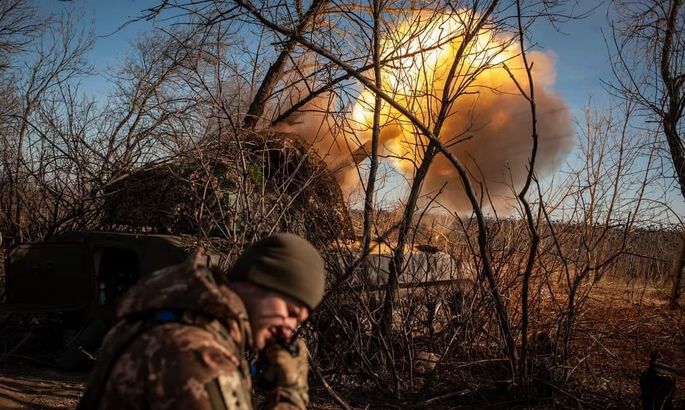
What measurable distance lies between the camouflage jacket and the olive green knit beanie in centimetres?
13

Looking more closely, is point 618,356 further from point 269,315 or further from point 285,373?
point 269,315

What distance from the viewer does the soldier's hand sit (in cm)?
187

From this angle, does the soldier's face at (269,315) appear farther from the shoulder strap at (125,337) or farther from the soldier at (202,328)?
the shoulder strap at (125,337)

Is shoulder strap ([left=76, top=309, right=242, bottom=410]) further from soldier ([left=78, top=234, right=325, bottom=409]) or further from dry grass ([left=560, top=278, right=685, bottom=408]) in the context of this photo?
A: dry grass ([left=560, top=278, right=685, bottom=408])

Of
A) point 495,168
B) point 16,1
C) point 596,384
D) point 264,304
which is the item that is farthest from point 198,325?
point 16,1

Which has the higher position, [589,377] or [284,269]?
[284,269]

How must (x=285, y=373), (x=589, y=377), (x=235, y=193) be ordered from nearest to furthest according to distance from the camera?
(x=285, y=373) < (x=589, y=377) < (x=235, y=193)

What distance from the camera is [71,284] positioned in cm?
705

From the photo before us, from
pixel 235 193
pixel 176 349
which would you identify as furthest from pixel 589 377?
pixel 176 349

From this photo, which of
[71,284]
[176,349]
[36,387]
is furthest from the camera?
[71,284]

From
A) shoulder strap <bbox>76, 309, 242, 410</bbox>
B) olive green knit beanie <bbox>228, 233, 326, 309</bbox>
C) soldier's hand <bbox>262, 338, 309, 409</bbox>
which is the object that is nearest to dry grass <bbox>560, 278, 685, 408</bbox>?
soldier's hand <bbox>262, 338, 309, 409</bbox>

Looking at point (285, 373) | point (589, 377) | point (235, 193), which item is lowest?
point (589, 377)

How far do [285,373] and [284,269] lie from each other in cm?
41

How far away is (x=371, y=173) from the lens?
615 cm
